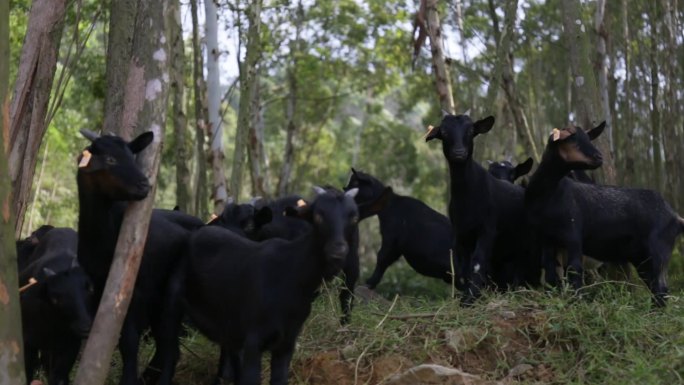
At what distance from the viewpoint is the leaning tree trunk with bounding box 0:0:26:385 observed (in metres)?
7.51

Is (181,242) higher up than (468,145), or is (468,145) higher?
(468,145)

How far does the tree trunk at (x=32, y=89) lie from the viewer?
10.6 meters

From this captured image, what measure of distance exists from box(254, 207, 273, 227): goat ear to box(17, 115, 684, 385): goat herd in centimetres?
1

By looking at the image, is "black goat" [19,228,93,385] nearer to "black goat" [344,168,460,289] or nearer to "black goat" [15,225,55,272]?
"black goat" [15,225,55,272]

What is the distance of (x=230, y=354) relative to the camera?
9484mm

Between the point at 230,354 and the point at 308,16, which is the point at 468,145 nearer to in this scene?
the point at 230,354

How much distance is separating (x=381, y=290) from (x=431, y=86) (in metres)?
20.5

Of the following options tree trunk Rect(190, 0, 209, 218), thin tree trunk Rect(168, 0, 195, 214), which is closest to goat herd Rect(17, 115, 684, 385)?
thin tree trunk Rect(168, 0, 195, 214)

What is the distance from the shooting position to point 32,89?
428 inches

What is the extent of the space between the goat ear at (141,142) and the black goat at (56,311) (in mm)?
1479

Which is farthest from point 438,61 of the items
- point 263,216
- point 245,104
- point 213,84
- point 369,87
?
point 369,87

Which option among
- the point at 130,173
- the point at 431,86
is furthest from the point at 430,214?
the point at 431,86

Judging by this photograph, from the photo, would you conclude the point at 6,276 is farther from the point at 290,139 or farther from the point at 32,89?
the point at 290,139

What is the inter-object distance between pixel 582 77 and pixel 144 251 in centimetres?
722
